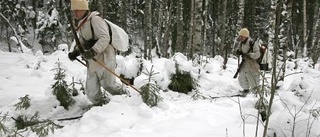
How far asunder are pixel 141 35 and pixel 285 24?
21.2 meters

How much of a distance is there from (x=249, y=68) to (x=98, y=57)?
4.60m

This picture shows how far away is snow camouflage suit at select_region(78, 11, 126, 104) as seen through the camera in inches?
221

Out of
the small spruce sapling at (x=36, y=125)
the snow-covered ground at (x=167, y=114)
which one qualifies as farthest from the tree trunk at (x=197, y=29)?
the small spruce sapling at (x=36, y=125)

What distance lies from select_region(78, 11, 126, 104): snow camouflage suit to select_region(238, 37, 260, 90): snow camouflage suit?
4.10 m

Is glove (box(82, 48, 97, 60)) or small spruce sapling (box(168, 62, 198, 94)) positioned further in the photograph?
small spruce sapling (box(168, 62, 198, 94))

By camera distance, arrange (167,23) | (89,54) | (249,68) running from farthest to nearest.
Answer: (167,23)
(249,68)
(89,54)

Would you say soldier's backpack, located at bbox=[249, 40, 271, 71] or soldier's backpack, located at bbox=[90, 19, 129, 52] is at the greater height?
soldier's backpack, located at bbox=[90, 19, 129, 52]

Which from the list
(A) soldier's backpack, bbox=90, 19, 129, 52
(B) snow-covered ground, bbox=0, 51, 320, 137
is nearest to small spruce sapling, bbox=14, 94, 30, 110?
(B) snow-covered ground, bbox=0, 51, 320, 137

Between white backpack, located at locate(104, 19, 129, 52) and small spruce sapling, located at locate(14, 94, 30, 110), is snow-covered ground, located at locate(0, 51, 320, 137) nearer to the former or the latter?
small spruce sapling, located at locate(14, 94, 30, 110)

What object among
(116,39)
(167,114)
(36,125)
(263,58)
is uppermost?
(116,39)

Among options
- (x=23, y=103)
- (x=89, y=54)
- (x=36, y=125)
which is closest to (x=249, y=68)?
(x=89, y=54)

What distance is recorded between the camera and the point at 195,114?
17.3ft

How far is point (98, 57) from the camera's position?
583 cm

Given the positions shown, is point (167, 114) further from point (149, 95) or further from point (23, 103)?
point (23, 103)
